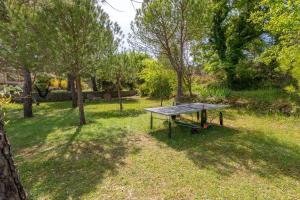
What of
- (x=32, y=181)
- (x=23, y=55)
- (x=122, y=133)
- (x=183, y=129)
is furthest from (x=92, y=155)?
(x=23, y=55)

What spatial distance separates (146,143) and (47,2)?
17.5ft

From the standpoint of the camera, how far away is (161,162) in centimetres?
480

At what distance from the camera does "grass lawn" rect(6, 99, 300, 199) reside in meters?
3.62

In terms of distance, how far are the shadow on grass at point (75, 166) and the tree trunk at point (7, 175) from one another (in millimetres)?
2524

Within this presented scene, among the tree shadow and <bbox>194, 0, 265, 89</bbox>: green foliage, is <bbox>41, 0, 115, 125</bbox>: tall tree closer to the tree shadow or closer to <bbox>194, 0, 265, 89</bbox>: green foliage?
the tree shadow

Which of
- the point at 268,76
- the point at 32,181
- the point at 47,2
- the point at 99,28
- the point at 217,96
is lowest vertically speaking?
the point at 32,181

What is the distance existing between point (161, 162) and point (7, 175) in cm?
389

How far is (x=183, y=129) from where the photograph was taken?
7648 millimetres

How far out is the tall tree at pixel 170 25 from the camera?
7949 mm

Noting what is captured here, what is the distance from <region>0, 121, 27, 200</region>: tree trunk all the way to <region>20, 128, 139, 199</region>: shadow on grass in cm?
252

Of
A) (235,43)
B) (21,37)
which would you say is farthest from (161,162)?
(235,43)

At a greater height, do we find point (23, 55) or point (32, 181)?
point (23, 55)

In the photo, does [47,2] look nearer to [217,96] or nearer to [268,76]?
[217,96]

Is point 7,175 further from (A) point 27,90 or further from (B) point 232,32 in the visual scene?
(B) point 232,32
